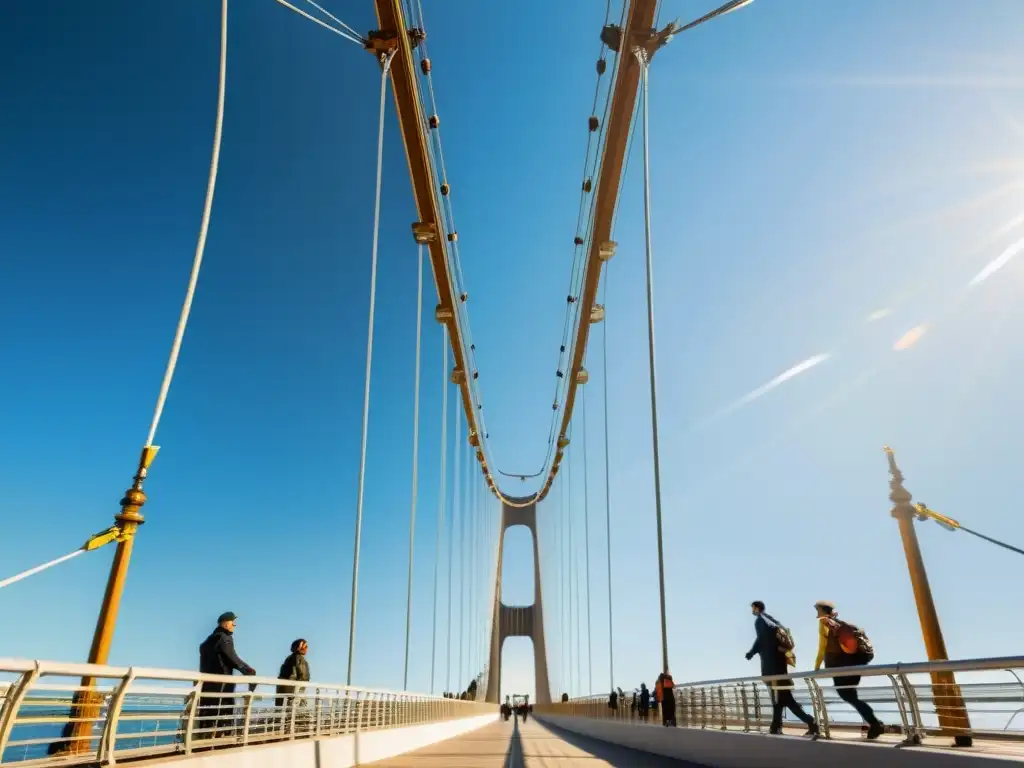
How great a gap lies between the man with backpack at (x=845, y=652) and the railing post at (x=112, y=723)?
4193mm

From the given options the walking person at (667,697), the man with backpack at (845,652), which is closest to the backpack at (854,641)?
the man with backpack at (845,652)

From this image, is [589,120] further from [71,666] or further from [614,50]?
[71,666]

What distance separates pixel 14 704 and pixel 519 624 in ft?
174

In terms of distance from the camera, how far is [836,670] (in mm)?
4402

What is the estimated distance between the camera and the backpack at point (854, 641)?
501 centimetres

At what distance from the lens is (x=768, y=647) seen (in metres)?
6.01

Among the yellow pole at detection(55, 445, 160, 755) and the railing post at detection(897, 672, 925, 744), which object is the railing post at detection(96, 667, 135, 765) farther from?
the railing post at detection(897, 672, 925, 744)

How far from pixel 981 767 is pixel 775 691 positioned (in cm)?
276

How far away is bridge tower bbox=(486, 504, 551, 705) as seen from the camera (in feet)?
155

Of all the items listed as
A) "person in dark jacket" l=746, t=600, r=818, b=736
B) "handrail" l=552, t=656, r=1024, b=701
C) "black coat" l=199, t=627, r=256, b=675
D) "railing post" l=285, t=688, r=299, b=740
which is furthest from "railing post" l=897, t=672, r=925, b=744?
"railing post" l=285, t=688, r=299, b=740

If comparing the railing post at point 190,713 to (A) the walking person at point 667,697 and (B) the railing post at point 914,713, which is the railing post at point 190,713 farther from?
(A) the walking person at point 667,697

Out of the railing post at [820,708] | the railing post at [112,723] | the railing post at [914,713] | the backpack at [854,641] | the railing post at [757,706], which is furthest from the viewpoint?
the railing post at [757,706]

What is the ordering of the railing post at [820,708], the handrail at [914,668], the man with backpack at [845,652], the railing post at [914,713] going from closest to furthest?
1. the handrail at [914,668]
2. the railing post at [914,713]
3. the man with backpack at [845,652]
4. the railing post at [820,708]

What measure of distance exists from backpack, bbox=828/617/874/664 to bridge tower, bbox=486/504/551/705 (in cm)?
4355
